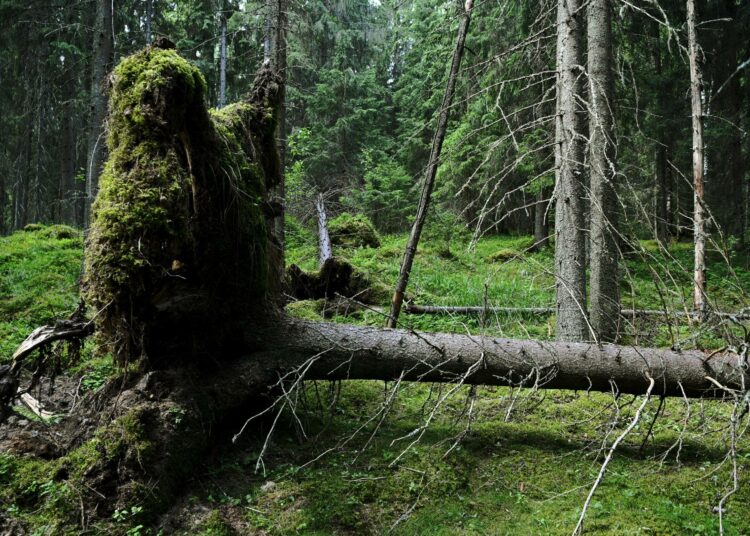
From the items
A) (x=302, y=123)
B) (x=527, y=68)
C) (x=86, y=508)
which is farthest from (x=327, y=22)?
(x=86, y=508)

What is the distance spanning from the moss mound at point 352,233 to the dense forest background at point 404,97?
3.18 ft

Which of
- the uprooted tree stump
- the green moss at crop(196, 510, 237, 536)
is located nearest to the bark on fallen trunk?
the uprooted tree stump

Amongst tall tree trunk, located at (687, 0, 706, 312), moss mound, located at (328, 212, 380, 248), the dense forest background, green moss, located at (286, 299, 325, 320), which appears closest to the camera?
green moss, located at (286, 299, 325, 320)

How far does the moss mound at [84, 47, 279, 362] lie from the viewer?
318 cm

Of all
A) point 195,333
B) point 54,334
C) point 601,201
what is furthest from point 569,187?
point 54,334

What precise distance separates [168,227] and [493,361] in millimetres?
2634

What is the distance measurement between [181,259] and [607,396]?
4135 mm

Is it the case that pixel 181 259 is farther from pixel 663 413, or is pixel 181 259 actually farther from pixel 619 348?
pixel 663 413

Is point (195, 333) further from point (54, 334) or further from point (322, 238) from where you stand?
point (322, 238)

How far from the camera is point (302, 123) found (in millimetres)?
23906

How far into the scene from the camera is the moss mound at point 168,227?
125 inches

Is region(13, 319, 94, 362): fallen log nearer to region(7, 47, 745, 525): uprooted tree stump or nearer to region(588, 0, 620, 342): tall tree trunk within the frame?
region(7, 47, 745, 525): uprooted tree stump

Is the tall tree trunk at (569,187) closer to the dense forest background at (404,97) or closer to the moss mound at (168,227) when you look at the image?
the dense forest background at (404,97)

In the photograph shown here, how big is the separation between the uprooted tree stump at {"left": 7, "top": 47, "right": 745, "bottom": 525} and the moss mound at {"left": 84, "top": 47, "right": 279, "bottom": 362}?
0.03 ft
